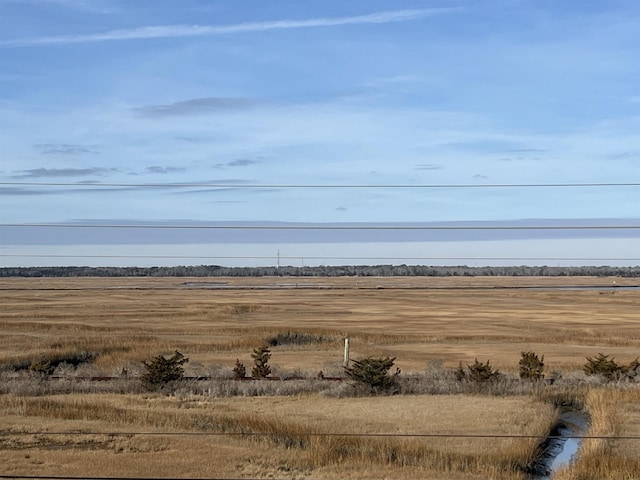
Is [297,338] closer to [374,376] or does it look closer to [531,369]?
[531,369]

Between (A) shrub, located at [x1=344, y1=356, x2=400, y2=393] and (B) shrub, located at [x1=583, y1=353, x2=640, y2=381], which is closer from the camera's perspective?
(A) shrub, located at [x1=344, y1=356, x2=400, y2=393]

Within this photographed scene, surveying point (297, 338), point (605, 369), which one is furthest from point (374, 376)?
point (297, 338)

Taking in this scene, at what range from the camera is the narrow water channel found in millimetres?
16730

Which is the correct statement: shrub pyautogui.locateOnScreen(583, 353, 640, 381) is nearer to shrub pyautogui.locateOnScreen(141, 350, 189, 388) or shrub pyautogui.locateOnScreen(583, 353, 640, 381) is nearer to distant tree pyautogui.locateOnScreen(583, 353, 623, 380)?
distant tree pyautogui.locateOnScreen(583, 353, 623, 380)

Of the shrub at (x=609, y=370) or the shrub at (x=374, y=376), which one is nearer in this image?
the shrub at (x=374, y=376)

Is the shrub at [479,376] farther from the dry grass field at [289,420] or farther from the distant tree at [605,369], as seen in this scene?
the distant tree at [605,369]

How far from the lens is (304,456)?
1670 cm

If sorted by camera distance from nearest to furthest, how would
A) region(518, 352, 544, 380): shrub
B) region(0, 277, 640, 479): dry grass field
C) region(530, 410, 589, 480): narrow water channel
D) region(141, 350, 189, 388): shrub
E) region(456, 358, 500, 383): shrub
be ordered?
region(0, 277, 640, 479): dry grass field, region(530, 410, 589, 480): narrow water channel, region(141, 350, 189, 388): shrub, region(456, 358, 500, 383): shrub, region(518, 352, 544, 380): shrub

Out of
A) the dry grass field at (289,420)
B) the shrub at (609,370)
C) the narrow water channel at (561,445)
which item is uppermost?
the shrub at (609,370)

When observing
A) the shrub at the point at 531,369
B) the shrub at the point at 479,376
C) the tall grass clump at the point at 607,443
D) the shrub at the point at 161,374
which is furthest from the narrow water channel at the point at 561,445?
the shrub at the point at 161,374

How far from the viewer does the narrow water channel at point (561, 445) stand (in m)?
16.7

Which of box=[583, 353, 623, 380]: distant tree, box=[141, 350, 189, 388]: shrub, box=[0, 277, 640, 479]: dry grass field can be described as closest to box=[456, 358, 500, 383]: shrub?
box=[0, 277, 640, 479]: dry grass field

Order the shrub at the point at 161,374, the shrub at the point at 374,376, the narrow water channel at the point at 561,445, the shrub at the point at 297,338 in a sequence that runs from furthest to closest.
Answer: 1. the shrub at the point at 297,338
2. the shrub at the point at 161,374
3. the shrub at the point at 374,376
4. the narrow water channel at the point at 561,445

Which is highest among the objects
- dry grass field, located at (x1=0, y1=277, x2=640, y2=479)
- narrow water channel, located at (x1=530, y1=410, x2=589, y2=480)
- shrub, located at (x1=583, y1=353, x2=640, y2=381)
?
shrub, located at (x1=583, y1=353, x2=640, y2=381)
